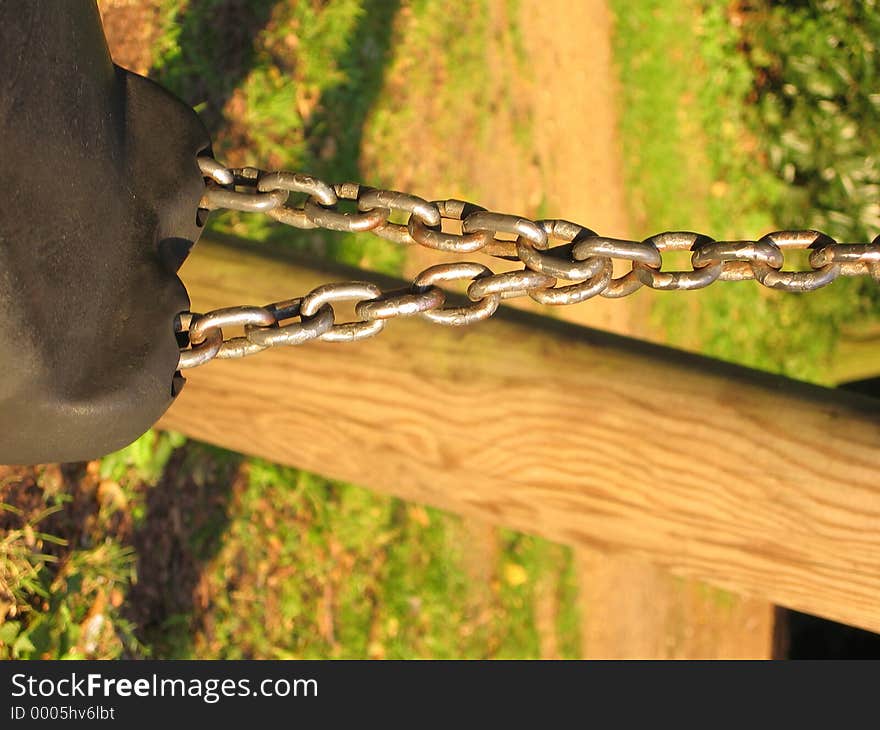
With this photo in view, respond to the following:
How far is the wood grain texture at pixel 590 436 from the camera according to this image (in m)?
1.98

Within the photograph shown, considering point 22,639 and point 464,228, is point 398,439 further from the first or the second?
point 22,639

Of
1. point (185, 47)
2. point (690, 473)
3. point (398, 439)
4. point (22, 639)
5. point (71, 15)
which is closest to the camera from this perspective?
point (71, 15)

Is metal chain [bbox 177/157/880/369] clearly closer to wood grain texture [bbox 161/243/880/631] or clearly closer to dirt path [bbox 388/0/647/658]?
wood grain texture [bbox 161/243/880/631]

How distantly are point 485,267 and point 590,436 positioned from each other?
2.36ft

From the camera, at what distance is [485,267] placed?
1.45 m

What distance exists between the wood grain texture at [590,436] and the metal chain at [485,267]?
58cm

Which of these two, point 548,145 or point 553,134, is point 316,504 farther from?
point 553,134

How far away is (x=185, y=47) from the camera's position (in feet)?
12.0

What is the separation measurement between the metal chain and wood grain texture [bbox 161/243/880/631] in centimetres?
58

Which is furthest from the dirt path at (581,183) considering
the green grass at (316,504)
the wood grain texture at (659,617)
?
the green grass at (316,504)

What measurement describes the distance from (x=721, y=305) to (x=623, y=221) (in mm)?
980

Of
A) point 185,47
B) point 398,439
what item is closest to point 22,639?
point 398,439

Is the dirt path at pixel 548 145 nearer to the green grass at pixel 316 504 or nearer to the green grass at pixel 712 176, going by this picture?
the green grass at pixel 316 504

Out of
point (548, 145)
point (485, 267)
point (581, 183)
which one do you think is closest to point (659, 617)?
point (581, 183)
